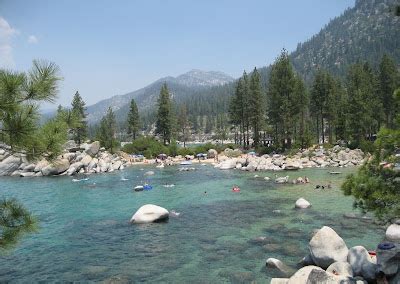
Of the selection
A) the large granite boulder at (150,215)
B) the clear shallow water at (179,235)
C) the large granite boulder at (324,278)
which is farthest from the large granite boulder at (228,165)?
the large granite boulder at (324,278)

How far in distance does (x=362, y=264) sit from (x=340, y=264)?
0.73 m

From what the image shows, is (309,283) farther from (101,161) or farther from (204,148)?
(204,148)

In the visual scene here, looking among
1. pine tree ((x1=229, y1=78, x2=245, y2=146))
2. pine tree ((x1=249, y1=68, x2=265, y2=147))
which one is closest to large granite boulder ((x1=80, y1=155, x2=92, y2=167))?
pine tree ((x1=249, y1=68, x2=265, y2=147))

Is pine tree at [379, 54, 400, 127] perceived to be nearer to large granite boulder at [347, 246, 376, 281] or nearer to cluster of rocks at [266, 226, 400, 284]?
cluster of rocks at [266, 226, 400, 284]

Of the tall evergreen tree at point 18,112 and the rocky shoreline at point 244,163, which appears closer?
the tall evergreen tree at point 18,112

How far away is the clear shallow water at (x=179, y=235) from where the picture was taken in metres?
14.9

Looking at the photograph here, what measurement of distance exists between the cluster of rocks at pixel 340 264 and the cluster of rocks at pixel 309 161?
3636 cm

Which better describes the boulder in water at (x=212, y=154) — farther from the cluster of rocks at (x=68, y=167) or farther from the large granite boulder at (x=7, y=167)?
the large granite boulder at (x=7, y=167)

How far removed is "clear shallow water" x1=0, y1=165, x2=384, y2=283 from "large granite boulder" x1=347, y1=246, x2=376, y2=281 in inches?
119

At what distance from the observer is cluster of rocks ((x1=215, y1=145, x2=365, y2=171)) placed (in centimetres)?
5188

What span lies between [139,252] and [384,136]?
12.5 meters

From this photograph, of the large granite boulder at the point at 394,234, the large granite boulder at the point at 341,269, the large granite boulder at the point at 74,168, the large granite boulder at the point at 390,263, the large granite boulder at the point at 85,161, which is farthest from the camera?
the large granite boulder at the point at 85,161

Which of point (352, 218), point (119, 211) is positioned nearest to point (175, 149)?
point (119, 211)

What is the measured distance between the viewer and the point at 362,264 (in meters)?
12.1
